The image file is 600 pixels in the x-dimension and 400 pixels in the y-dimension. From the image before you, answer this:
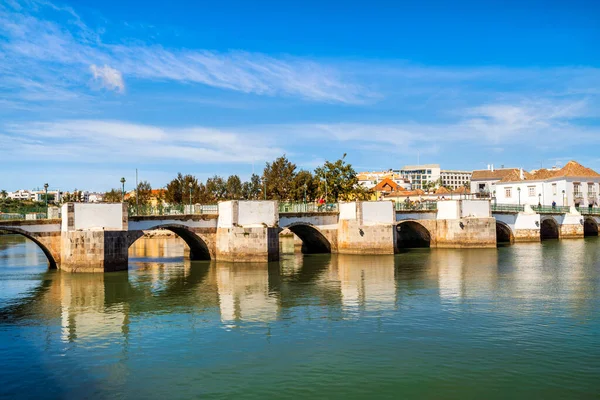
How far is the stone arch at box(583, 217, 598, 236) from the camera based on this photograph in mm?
70375

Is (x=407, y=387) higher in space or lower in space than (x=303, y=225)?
lower

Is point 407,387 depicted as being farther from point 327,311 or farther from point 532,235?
point 532,235

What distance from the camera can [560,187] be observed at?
73.7 metres

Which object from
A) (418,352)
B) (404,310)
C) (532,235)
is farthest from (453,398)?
(532,235)

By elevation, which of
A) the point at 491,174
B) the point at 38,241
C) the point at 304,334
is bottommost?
the point at 304,334

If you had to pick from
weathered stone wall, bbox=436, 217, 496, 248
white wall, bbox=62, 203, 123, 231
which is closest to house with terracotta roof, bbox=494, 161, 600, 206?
weathered stone wall, bbox=436, 217, 496, 248

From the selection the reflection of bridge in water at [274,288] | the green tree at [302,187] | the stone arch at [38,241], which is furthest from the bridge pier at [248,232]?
the green tree at [302,187]

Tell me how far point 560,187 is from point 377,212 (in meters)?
37.9

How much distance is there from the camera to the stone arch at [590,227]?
7038cm

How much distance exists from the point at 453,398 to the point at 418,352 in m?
3.75

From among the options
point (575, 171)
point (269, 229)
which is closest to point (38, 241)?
point (269, 229)

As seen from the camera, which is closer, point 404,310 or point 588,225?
point 404,310

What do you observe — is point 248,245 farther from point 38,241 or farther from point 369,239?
point 38,241

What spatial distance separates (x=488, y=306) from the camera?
2494cm
